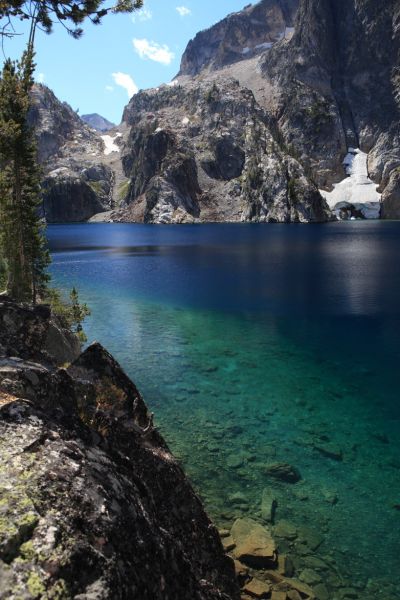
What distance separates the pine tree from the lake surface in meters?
8.39

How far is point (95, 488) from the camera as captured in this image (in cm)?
568

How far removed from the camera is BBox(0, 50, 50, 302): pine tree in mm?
36781

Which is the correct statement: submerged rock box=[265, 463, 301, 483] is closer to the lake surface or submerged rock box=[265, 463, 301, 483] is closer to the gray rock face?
the lake surface

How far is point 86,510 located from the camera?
17.0ft

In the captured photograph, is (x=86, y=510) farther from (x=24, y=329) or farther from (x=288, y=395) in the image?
(x=288, y=395)

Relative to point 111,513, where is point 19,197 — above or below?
above

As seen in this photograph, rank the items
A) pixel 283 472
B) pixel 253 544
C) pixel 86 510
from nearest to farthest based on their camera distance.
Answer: pixel 86 510, pixel 253 544, pixel 283 472

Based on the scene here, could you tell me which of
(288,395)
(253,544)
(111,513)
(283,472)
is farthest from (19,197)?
(111,513)

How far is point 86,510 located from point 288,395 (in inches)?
910

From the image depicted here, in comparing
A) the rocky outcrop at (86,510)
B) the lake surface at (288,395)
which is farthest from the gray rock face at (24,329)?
the lake surface at (288,395)

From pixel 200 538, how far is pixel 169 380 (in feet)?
65.3

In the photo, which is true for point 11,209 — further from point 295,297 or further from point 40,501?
point 40,501

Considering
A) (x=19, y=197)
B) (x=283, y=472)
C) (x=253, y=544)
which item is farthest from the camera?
(x=19, y=197)

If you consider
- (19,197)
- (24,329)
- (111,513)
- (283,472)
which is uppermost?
(19,197)
